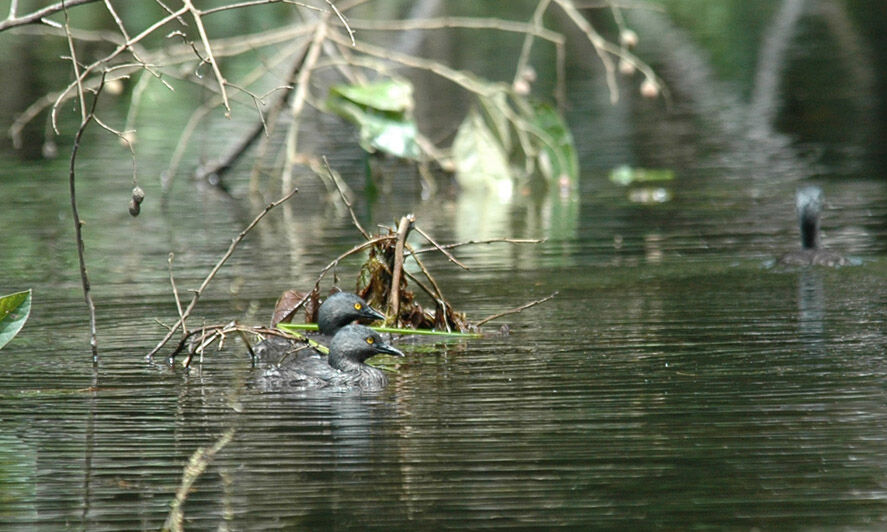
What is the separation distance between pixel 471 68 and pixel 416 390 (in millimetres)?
21218

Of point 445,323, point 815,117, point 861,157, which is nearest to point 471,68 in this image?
point 815,117

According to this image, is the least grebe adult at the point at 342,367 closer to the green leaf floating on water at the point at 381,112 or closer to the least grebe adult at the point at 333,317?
the least grebe adult at the point at 333,317

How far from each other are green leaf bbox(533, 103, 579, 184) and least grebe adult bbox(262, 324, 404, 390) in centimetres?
854

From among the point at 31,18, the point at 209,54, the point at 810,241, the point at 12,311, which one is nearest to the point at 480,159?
the point at 810,241

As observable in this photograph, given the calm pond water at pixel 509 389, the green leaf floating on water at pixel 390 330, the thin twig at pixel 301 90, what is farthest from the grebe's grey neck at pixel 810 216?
the thin twig at pixel 301 90

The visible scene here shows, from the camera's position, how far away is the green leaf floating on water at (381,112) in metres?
16.6

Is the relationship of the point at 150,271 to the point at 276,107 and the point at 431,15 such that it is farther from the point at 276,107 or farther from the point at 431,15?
the point at 431,15

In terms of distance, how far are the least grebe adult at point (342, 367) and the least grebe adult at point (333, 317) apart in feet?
1.98

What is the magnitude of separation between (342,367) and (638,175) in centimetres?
1115

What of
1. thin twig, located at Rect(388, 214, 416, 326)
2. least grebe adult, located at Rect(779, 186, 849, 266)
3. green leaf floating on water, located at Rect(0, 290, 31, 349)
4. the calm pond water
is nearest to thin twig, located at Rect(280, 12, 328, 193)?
the calm pond water

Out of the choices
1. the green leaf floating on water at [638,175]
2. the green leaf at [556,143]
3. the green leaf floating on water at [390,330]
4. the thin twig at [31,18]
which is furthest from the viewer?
the green leaf floating on water at [638,175]

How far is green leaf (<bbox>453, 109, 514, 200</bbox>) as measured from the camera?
57.3 ft

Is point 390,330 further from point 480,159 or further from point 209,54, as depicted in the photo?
point 480,159

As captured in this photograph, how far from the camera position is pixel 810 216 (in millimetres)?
12539
